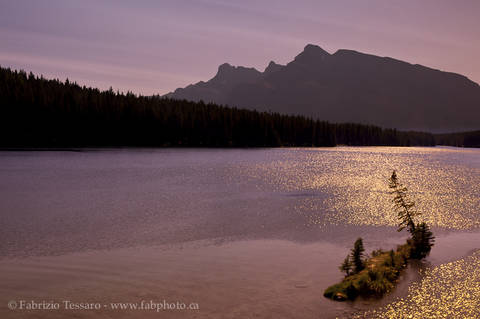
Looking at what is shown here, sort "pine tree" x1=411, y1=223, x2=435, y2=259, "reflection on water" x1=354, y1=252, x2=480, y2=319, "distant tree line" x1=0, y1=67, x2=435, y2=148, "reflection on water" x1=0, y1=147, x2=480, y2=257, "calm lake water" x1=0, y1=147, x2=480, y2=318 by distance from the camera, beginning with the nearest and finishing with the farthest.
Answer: "reflection on water" x1=354, y1=252, x2=480, y2=319, "calm lake water" x1=0, y1=147, x2=480, y2=318, "pine tree" x1=411, y1=223, x2=435, y2=259, "reflection on water" x1=0, y1=147, x2=480, y2=257, "distant tree line" x1=0, y1=67, x2=435, y2=148

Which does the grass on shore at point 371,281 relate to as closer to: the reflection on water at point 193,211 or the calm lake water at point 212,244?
the calm lake water at point 212,244

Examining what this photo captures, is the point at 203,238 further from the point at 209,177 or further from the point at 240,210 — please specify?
the point at 209,177

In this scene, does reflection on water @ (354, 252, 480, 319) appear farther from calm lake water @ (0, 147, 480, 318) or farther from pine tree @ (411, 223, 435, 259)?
pine tree @ (411, 223, 435, 259)

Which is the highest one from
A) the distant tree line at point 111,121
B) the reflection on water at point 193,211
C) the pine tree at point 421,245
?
the distant tree line at point 111,121

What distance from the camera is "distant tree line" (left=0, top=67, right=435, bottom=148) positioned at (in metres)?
139

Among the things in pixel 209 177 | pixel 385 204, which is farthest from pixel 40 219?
pixel 209 177

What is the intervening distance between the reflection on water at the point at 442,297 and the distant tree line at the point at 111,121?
152 meters

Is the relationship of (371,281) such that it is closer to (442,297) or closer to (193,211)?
(442,297)

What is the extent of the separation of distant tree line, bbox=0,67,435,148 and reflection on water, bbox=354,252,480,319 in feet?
498

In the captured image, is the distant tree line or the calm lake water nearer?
the calm lake water

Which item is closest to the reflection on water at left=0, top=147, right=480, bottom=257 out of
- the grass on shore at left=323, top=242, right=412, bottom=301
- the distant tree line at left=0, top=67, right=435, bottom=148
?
the grass on shore at left=323, top=242, right=412, bottom=301

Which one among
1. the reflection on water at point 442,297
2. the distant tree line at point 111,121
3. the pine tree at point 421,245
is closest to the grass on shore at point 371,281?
the reflection on water at point 442,297

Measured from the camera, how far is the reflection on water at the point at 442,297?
35.5ft

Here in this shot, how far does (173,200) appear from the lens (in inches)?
1353
